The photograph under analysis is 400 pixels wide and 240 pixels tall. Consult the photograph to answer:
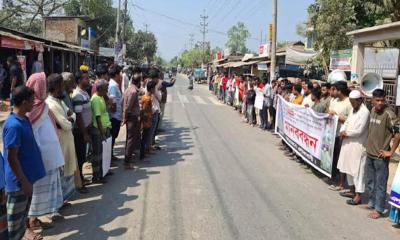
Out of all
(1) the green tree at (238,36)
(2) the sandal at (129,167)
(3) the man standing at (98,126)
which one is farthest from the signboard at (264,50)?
(1) the green tree at (238,36)

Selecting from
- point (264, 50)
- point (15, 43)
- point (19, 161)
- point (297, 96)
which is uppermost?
point (264, 50)

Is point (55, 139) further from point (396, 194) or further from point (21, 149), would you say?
point (396, 194)

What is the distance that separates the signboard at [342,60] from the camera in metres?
13.4

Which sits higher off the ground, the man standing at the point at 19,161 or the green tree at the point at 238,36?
the green tree at the point at 238,36

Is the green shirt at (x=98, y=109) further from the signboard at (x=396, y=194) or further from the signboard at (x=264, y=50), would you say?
the signboard at (x=264, y=50)

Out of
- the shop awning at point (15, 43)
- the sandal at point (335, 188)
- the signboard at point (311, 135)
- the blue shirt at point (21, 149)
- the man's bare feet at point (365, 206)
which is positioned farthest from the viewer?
the shop awning at point (15, 43)

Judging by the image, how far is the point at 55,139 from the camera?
4965mm

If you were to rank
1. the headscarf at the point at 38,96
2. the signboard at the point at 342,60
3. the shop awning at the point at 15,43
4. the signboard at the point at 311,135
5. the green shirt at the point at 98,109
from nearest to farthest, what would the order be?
the headscarf at the point at 38,96, the green shirt at the point at 98,109, the signboard at the point at 311,135, the signboard at the point at 342,60, the shop awning at the point at 15,43

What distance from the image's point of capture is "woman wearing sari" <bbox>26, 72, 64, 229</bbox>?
4.78 m

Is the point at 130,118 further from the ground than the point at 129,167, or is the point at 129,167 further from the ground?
the point at 130,118

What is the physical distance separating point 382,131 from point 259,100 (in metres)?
8.86

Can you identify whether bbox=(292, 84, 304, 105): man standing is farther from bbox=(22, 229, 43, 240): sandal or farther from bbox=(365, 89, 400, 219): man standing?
bbox=(22, 229, 43, 240): sandal

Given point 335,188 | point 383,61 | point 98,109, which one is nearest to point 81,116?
point 98,109

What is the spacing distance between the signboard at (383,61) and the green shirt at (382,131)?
22.4 ft
